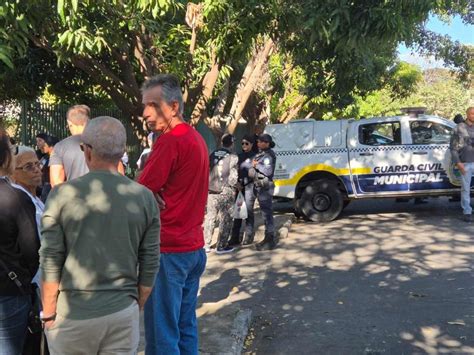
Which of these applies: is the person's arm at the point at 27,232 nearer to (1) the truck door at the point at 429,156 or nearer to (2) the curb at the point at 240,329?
(2) the curb at the point at 240,329

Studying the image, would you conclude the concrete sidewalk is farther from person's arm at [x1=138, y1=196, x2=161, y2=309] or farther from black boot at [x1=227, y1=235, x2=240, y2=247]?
person's arm at [x1=138, y1=196, x2=161, y2=309]

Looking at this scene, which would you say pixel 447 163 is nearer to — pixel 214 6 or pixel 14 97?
pixel 214 6

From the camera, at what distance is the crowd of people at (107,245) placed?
2.60 metres

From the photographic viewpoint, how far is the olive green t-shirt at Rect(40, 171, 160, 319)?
257 centimetres

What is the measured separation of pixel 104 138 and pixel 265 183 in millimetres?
6241

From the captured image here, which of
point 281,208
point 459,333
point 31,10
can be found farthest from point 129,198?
point 281,208

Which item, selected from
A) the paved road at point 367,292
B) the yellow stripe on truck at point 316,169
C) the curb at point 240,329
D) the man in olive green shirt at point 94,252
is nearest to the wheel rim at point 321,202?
the yellow stripe on truck at point 316,169

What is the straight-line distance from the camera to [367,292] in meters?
6.39

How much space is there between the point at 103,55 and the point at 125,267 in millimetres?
8331

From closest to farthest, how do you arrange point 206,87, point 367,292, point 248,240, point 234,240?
point 367,292
point 234,240
point 248,240
point 206,87

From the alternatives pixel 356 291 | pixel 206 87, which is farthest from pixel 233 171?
pixel 356 291

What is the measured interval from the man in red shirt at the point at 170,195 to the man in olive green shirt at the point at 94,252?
0.65 m

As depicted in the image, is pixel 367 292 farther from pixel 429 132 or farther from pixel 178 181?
pixel 429 132

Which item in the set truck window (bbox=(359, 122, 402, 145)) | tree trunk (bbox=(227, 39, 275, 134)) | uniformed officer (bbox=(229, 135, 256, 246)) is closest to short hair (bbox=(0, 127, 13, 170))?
uniformed officer (bbox=(229, 135, 256, 246))
